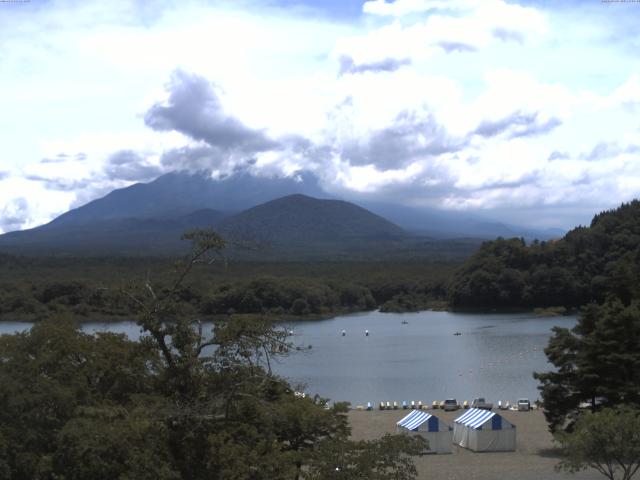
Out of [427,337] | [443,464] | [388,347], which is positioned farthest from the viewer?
[427,337]

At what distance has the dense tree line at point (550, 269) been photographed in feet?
207

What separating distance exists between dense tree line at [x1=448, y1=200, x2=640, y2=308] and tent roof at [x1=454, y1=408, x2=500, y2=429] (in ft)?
141

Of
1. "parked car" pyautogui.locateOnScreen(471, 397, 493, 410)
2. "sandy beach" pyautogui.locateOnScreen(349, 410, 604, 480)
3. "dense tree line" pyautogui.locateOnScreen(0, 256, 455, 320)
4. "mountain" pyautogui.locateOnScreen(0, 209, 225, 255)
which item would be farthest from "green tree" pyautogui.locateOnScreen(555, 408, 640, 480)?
"mountain" pyautogui.locateOnScreen(0, 209, 225, 255)

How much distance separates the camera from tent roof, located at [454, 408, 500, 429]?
61.5 feet

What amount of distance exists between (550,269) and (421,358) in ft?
93.5

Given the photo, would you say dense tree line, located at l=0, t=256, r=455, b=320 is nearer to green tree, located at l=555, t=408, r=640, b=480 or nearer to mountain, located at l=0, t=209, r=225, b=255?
mountain, located at l=0, t=209, r=225, b=255

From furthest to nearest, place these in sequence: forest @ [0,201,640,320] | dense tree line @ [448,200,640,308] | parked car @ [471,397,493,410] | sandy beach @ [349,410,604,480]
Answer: dense tree line @ [448,200,640,308] < forest @ [0,201,640,320] < parked car @ [471,397,493,410] < sandy beach @ [349,410,604,480]

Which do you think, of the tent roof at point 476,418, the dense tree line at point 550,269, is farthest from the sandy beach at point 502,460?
the dense tree line at point 550,269

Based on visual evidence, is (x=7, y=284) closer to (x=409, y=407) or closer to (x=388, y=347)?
(x=388, y=347)

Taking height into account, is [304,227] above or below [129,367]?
above

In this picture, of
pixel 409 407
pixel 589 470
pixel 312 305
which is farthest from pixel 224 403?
pixel 312 305

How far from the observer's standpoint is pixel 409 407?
25.7 m

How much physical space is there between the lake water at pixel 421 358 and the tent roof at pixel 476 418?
4029 millimetres

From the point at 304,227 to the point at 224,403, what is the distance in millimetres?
147879
